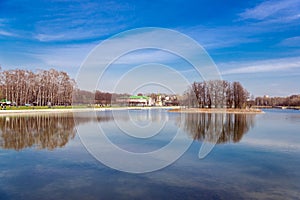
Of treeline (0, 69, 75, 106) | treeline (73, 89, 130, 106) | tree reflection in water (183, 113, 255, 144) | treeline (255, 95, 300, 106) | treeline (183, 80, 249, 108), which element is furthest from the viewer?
treeline (255, 95, 300, 106)

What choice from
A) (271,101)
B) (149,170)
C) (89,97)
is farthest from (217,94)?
(271,101)

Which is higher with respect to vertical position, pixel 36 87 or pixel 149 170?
pixel 36 87

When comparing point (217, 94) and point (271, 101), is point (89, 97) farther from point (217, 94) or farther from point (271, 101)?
point (271, 101)

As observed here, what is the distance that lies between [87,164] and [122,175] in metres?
1.58

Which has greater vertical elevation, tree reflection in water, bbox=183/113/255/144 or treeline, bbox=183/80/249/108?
treeline, bbox=183/80/249/108

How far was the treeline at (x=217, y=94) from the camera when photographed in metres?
54.8

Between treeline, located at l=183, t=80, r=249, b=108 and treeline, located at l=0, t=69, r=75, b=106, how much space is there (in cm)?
2607

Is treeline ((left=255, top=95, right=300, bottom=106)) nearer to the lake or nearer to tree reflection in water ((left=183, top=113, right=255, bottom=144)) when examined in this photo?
tree reflection in water ((left=183, top=113, right=255, bottom=144))

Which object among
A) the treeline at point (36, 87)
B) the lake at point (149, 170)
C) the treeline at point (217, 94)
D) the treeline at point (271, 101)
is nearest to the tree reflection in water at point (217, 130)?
the lake at point (149, 170)

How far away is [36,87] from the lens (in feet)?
165

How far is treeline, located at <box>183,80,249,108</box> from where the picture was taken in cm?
5478

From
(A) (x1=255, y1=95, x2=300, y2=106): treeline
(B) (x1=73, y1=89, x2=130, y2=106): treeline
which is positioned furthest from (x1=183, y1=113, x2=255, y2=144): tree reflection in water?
(A) (x1=255, y1=95, x2=300, y2=106): treeline

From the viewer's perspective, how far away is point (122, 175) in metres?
6.76

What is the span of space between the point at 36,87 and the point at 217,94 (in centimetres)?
3586
